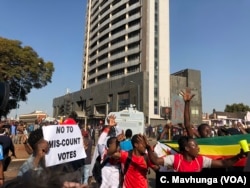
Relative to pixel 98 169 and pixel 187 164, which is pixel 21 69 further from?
pixel 187 164

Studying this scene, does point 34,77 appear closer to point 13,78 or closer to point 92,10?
point 13,78

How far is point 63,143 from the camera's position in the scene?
4.75 m

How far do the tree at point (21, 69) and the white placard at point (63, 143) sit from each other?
32086mm

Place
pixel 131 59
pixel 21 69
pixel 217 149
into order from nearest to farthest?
1. pixel 217 149
2. pixel 21 69
3. pixel 131 59

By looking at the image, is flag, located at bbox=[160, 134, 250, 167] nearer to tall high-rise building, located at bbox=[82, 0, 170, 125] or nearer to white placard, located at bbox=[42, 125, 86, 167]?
white placard, located at bbox=[42, 125, 86, 167]

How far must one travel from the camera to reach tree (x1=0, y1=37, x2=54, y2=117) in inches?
1439

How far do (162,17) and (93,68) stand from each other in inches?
856

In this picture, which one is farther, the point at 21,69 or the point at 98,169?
the point at 21,69

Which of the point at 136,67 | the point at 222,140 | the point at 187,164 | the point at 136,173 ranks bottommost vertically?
the point at 136,173

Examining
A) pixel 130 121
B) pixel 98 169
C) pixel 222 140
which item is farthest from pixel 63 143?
pixel 130 121

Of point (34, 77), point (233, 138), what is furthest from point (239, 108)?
point (233, 138)

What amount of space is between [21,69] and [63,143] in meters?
34.7

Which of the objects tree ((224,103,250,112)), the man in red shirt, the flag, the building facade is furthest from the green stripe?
tree ((224,103,250,112))

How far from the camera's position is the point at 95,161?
6.25 metres
